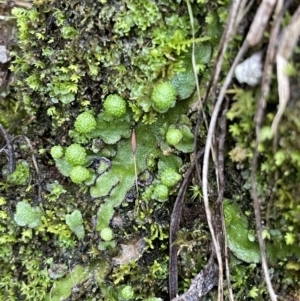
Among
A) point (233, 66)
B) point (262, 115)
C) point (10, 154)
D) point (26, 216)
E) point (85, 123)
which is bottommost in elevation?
point (26, 216)

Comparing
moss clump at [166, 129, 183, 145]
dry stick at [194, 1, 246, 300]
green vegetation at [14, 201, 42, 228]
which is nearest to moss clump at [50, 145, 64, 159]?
green vegetation at [14, 201, 42, 228]

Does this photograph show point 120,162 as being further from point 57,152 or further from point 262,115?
point 262,115

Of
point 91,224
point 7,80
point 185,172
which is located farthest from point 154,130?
point 7,80

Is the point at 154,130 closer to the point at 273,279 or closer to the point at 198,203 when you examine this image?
the point at 198,203

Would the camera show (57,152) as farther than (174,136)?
Yes

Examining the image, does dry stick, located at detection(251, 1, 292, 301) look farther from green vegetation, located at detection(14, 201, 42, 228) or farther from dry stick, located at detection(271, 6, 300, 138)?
green vegetation, located at detection(14, 201, 42, 228)

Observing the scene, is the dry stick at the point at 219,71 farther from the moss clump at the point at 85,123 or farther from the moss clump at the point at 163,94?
the moss clump at the point at 85,123

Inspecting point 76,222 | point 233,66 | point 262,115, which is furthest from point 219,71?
point 76,222
